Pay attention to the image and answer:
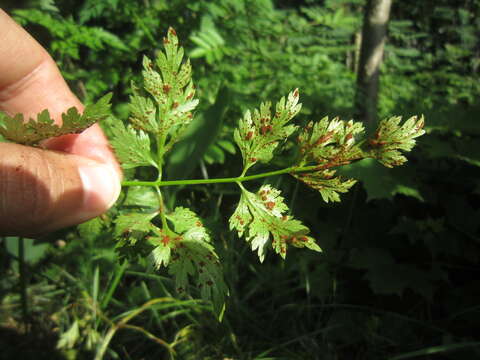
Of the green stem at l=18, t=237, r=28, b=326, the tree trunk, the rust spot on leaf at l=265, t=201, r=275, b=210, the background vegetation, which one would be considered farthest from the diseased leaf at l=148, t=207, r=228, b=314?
the tree trunk

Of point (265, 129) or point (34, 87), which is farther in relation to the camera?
point (34, 87)

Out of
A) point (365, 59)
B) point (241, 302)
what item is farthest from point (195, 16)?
point (241, 302)

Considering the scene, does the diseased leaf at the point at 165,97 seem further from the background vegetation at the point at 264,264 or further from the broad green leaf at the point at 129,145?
the background vegetation at the point at 264,264

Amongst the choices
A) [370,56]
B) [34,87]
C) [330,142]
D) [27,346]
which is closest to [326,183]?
[330,142]

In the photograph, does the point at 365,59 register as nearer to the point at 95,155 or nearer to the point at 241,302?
the point at 241,302

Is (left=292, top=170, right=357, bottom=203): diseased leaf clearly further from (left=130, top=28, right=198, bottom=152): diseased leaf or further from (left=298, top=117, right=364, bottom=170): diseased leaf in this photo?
(left=130, top=28, right=198, bottom=152): diseased leaf

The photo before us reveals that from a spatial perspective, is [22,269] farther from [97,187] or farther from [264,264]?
[264,264]

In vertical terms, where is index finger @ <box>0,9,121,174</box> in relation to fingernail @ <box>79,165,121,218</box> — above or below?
above

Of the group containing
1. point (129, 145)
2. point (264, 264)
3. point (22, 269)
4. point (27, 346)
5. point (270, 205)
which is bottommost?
point (27, 346)
